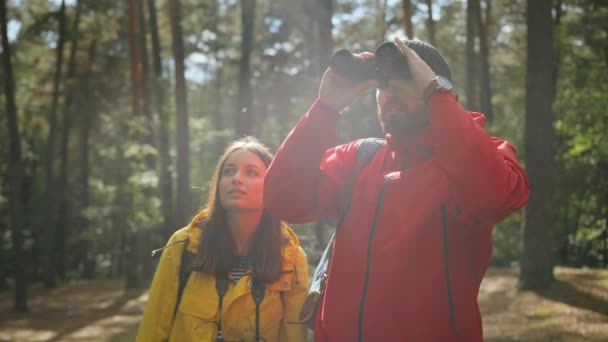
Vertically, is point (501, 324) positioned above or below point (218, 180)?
below

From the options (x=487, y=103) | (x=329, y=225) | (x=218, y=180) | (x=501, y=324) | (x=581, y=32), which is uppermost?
(x=581, y=32)

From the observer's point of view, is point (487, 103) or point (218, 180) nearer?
point (218, 180)

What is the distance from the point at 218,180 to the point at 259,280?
25.3 inches

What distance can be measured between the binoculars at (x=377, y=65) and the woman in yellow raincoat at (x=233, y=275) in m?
1.24

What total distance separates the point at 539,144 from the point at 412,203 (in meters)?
9.69

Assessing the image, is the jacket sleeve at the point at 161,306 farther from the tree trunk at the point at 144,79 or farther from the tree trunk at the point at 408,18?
the tree trunk at the point at 144,79

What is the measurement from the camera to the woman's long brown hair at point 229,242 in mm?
3377

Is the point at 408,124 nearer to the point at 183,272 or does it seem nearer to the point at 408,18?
the point at 183,272

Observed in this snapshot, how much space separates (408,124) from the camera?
239cm

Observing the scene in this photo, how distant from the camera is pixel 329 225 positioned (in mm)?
13992

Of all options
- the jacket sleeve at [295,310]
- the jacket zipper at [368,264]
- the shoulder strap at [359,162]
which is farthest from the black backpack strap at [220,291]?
the jacket zipper at [368,264]

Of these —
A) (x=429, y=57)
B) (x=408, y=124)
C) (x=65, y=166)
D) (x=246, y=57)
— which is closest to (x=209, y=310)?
(x=408, y=124)

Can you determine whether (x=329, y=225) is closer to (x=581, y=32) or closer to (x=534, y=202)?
(x=534, y=202)

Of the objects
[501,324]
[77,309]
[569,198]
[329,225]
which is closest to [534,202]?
[501,324]
